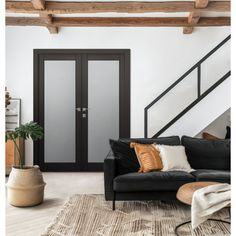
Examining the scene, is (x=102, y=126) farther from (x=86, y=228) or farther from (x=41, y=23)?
(x=86, y=228)

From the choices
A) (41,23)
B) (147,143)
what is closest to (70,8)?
(41,23)

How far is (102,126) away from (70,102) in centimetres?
79

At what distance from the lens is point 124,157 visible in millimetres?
4418

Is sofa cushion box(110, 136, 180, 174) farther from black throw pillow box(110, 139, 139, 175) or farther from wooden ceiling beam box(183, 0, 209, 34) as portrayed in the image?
wooden ceiling beam box(183, 0, 209, 34)

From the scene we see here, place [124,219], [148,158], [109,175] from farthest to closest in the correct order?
1. [148,158]
2. [109,175]
3. [124,219]

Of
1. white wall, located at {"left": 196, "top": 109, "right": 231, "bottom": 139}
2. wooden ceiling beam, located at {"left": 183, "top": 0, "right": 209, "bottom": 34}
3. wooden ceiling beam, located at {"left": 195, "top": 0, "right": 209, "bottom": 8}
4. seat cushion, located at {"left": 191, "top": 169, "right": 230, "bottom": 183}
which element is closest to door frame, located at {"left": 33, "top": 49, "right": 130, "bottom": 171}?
wooden ceiling beam, located at {"left": 183, "top": 0, "right": 209, "bottom": 34}

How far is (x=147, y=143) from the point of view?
4.66m

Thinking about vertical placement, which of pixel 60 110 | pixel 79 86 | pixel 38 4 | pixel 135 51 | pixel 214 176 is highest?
pixel 38 4

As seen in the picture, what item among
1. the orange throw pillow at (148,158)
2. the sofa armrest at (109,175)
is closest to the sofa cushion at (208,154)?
the orange throw pillow at (148,158)

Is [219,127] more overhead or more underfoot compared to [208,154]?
more overhead

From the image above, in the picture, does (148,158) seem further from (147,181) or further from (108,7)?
(108,7)

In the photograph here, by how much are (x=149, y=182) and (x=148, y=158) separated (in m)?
0.38

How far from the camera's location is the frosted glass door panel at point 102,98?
700 cm

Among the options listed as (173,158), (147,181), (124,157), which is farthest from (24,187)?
(173,158)
